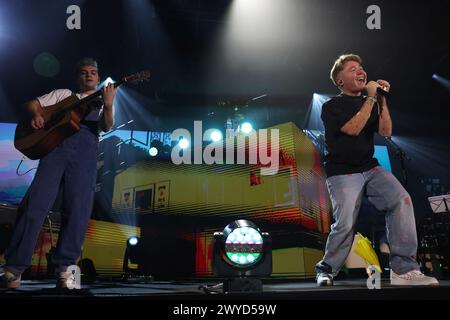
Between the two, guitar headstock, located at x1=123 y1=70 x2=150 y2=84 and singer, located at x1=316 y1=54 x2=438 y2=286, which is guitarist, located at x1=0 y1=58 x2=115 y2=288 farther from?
singer, located at x1=316 y1=54 x2=438 y2=286

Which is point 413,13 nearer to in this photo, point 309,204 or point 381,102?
point 309,204

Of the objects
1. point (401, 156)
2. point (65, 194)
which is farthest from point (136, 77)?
point (401, 156)

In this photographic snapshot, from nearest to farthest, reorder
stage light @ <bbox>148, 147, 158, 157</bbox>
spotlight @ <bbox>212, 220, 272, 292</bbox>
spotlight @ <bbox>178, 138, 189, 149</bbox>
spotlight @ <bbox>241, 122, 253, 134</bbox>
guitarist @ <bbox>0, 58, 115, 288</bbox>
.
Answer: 1. spotlight @ <bbox>212, 220, 272, 292</bbox>
2. guitarist @ <bbox>0, 58, 115, 288</bbox>
3. stage light @ <bbox>148, 147, 158, 157</bbox>
4. spotlight @ <bbox>178, 138, 189, 149</bbox>
5. spotlight @ <bbox>241, 122, 253, 134</bbox>

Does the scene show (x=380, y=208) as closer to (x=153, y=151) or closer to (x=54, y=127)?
(x=54, y=127)

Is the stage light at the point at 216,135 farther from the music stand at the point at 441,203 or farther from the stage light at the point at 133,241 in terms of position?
the music stand at the point at 441,203

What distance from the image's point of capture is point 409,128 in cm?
917

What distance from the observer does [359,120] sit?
2580mm

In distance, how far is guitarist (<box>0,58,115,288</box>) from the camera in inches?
90.3

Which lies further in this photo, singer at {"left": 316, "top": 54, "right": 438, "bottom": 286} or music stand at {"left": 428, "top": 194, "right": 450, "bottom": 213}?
music stand at {"left": 428, "top": 194, "right": 450, "bottom": 213}

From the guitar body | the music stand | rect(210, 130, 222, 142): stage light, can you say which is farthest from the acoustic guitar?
the music stand

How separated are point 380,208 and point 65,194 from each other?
2.08 metres

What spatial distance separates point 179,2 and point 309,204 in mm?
3794

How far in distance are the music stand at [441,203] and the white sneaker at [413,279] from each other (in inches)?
152

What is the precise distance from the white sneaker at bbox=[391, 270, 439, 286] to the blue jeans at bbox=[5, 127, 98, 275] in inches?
78.9
